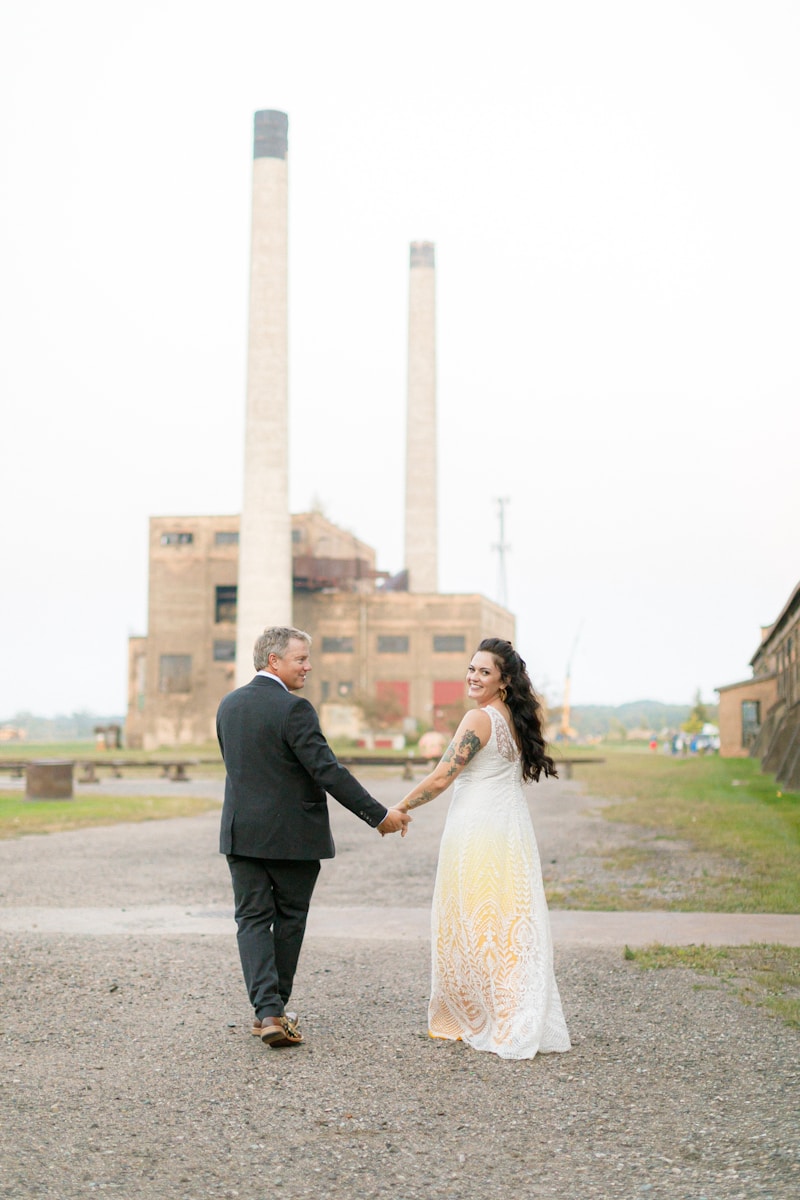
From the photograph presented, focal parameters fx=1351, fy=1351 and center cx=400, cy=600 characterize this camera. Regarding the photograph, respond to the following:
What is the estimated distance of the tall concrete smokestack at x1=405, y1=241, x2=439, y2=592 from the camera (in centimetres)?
8244

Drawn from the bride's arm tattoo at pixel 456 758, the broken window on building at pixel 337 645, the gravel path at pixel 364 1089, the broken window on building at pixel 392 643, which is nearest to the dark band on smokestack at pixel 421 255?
the broken window on building at pixel 392 643

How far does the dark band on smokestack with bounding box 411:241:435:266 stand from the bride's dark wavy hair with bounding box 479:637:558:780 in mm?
79866

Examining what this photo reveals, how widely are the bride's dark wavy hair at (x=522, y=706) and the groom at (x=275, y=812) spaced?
2.78 feet

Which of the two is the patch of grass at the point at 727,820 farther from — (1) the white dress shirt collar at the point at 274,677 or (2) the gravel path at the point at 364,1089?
(1) the white dress shirt collar at the point at 274,677

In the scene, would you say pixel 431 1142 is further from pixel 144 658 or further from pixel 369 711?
pixel 144 658

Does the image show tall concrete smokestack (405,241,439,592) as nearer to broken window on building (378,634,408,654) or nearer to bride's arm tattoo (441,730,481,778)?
broken window on building (378,634,408,654)

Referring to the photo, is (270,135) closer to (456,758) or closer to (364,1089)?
(456,758)

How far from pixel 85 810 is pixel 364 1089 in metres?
19.7

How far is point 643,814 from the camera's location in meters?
22.9

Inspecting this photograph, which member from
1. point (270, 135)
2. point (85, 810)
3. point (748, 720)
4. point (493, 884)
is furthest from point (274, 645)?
point (270, 135)

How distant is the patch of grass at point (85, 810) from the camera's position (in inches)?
832

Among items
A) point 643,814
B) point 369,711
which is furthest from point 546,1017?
point 369,711

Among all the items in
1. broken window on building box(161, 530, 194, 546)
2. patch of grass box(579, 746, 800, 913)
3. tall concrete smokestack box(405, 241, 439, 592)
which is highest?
tall concrete smokestack box(405, 241, 439, 592)

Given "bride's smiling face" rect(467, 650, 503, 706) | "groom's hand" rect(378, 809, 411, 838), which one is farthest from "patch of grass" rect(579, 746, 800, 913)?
"bride's smiling face" rect(467, 650, 503, 706)
